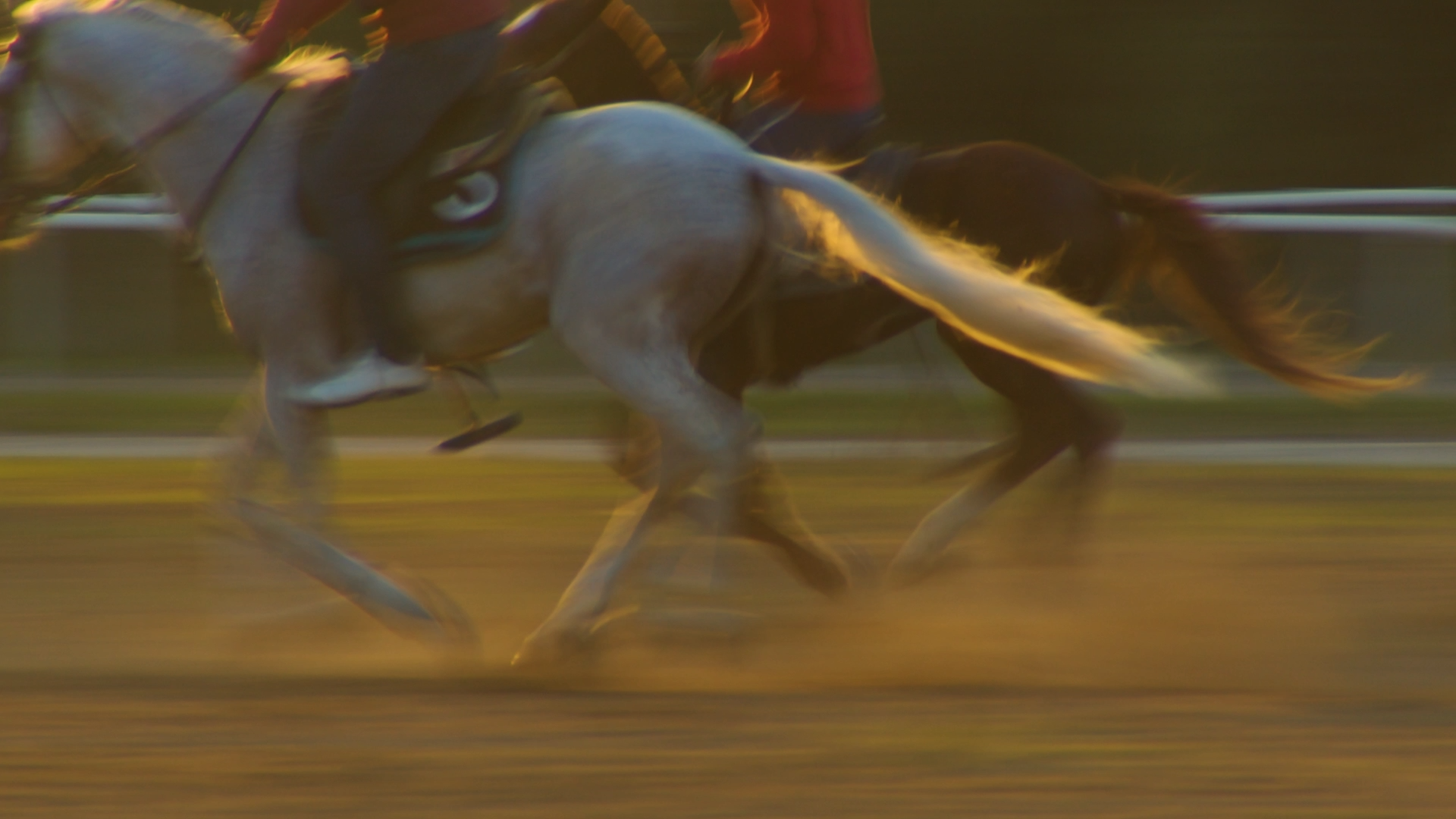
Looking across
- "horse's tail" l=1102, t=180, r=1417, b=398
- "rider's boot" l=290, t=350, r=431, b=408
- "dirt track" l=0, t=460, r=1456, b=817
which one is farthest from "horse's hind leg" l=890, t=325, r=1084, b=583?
"rider's boot" l=290, t=350, r=431, b=408

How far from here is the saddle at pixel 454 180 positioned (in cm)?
524

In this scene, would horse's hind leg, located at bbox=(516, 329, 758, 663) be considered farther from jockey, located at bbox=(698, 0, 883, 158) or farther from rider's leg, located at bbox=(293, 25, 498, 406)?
jockey, located at bbox=(698, 0, 883, 158)

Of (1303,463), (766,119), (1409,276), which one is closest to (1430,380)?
(1409,276)

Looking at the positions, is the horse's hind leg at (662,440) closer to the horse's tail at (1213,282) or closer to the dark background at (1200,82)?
the horse's tail at (1213,282)

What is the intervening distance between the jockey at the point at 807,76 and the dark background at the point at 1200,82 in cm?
976

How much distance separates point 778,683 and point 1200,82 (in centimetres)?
1171

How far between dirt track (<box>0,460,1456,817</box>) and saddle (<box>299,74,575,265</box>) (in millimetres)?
1132

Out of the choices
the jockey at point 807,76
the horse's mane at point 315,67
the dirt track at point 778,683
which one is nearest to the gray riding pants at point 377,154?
the horse's mane at point 315,67

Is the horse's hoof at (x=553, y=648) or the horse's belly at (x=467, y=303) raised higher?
the horse's belly at (x=467, y=303)

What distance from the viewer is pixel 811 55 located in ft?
20.5

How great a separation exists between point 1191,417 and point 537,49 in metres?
6.21

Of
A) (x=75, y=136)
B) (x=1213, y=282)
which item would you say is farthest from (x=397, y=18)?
(x=1213, y=282)

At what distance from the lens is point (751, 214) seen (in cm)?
534

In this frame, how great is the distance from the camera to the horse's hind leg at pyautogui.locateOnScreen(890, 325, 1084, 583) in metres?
6.45
